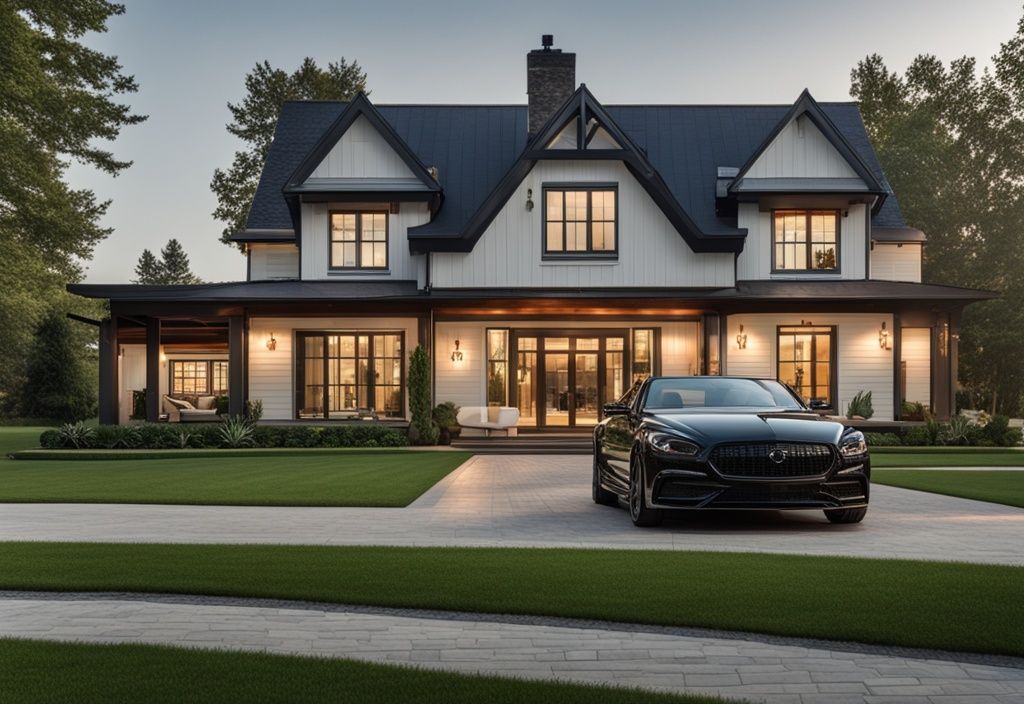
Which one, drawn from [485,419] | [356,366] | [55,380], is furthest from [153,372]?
[55,380]

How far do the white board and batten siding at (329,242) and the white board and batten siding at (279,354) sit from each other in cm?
128

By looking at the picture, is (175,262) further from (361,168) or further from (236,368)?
(236,368)

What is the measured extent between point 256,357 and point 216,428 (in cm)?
287

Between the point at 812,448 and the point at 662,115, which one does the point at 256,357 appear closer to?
the point at 662,115

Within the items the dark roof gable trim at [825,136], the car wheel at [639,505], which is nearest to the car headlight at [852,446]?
the car wheel at [639,505]

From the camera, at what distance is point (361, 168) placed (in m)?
26.2

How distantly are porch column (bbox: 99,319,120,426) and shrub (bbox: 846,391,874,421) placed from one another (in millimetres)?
18749

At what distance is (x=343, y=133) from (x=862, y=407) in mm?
15356

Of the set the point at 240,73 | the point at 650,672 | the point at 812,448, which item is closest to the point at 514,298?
the point at 812,448

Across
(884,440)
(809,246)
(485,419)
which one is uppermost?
(809,246)

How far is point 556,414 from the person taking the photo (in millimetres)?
25891

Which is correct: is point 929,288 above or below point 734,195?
below

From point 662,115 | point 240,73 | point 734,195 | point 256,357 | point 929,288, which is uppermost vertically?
point 240,73

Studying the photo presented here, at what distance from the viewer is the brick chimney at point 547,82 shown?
28.8 metres
